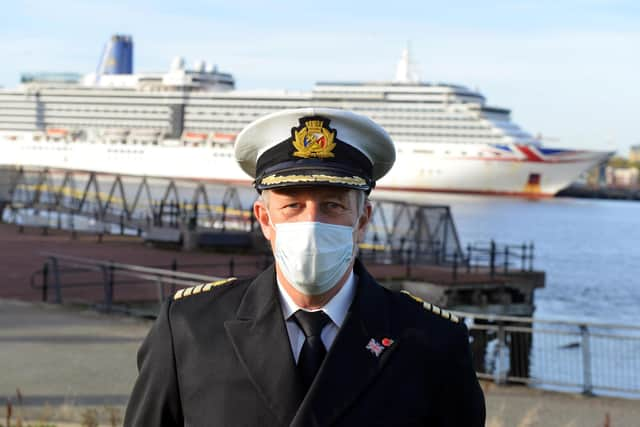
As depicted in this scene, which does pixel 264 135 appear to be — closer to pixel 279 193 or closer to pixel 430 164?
pixel 279 193

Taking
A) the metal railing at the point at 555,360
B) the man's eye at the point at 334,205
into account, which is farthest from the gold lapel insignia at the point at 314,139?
Answer: the metal railing at the point at 555,360

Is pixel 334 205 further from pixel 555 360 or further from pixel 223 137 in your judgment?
pixel 223 137

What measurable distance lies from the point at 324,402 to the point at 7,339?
8354 mm

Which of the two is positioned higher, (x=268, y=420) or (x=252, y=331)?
(x=252, y=331)

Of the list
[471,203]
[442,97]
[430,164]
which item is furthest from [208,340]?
[442,97]

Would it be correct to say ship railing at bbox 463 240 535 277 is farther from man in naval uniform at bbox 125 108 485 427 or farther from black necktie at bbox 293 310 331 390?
black necktie at bbox 293 310 331 390

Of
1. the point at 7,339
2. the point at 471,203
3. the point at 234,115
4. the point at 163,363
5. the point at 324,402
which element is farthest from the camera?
the point at 234,115

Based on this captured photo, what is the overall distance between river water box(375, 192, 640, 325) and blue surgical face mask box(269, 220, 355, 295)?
2381 cm

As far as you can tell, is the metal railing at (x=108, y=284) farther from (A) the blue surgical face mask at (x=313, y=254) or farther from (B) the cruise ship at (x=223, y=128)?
(B) the cruise ship at (x=223, y=128)

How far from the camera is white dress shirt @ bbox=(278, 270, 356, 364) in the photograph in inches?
103

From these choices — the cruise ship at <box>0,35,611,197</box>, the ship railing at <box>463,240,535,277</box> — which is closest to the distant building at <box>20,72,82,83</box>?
the cruise ship at <box>0,35,611,197</box>

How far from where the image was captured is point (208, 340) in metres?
2.65

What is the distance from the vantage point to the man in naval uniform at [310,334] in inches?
99.9

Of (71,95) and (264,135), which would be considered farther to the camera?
(71,95)
